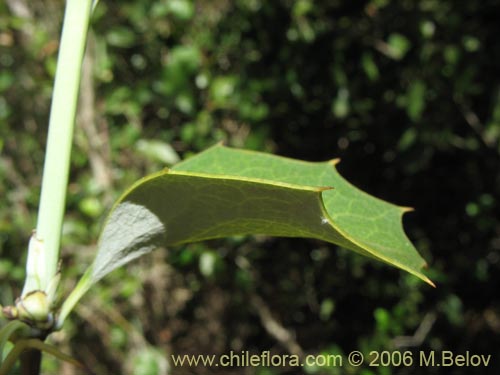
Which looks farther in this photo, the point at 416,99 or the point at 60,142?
the point at 416,99

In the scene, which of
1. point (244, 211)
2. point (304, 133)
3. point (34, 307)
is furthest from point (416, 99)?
point (34, 307)

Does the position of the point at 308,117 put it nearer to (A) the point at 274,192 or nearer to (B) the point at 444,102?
(B) the point at 444,102

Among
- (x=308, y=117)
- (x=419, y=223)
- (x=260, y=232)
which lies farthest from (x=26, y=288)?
(x=419, y=223)

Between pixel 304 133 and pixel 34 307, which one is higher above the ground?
pixel 34 307

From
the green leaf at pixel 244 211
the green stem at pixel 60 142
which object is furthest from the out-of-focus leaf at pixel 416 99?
the green stem at pixel 60 142

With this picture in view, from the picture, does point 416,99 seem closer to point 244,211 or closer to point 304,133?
point 304,133

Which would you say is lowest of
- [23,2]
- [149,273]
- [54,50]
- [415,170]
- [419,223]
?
[149,273]
